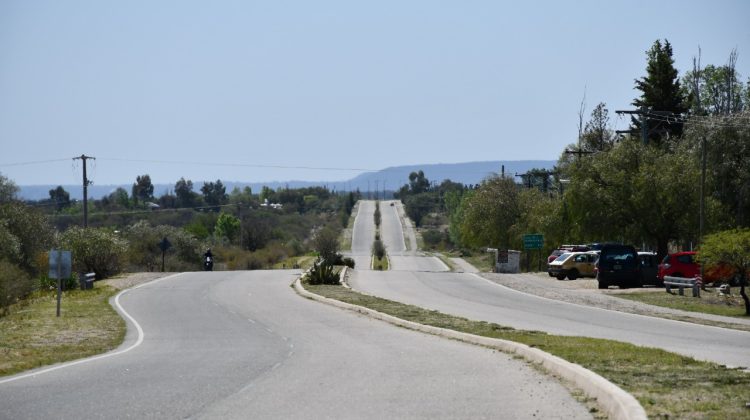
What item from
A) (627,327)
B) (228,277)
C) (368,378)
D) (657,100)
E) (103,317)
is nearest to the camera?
(368,378)

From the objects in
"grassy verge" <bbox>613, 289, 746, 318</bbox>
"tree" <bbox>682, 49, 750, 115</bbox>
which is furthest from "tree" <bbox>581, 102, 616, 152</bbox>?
"grassy verge" <bbox>613, 289, 746, 318</bbox>

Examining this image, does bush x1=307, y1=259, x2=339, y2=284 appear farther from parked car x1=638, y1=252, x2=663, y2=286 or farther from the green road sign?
the green road sign

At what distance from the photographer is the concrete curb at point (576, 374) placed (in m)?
10.1

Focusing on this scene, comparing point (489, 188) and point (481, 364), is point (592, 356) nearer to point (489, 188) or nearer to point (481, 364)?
point (481, 364)

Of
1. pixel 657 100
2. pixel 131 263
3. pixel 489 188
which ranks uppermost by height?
pixel 657 100

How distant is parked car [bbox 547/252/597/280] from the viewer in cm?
5181

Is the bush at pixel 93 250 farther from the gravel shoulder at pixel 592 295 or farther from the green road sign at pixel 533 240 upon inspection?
the green road sign at pixel 533 240

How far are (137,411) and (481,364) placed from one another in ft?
21.3

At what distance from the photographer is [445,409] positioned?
11.3 m

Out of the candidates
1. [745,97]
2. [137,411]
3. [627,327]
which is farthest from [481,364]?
[745,97]

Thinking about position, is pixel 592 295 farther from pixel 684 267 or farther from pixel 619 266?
pixel 684 267

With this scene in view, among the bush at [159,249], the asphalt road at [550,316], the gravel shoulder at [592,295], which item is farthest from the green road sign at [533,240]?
the bush at [159,249]

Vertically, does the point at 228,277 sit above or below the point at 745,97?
below

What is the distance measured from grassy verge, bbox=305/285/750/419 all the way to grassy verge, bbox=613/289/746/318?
12332 millimetres
